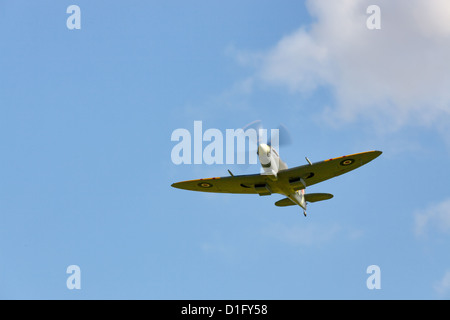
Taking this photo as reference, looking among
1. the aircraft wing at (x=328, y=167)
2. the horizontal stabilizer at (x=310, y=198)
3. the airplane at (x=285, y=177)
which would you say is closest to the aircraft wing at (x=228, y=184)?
the airplane at (x=285, y=177)

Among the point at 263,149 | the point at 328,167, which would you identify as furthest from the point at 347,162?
the point at 263,149

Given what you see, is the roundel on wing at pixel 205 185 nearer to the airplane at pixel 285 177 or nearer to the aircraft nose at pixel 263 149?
the airplane at pixel 285 177

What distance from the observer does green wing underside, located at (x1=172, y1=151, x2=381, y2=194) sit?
28750 millimetres

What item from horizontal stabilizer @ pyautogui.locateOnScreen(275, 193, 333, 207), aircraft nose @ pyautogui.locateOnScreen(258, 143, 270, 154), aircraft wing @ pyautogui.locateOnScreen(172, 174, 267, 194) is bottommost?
horizontal stabilizer @ pyautogui.locateOnScreen(275, 193, 333, 207)

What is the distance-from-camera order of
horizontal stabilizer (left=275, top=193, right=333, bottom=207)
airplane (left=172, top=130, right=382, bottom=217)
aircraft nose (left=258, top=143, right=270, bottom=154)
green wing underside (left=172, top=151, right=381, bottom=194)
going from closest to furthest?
1. aircraft nose (left=258, top=143, right=270, bottom=154)
2. airplane (left=172, top=130, right=382, bottom=217)
3. green wing underside (left=172, top=151, right=381, bottom=194)
4. horizontal stabilizer (left=275, top=193, right=333, bottom=207)

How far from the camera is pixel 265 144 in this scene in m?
28.2

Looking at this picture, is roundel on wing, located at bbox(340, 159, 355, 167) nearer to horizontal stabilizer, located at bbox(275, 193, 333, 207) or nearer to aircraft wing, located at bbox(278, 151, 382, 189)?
aircraft wing, located at bbox(278, 151, 382, 189)

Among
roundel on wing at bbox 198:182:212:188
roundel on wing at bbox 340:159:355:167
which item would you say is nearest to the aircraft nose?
roundel on wing at bbox 340:159:355:167

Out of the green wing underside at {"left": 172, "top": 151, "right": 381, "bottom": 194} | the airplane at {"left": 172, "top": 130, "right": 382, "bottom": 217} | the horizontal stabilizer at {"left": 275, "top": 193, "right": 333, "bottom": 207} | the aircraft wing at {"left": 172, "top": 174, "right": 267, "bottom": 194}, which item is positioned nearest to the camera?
the airplane at {"left": 172, "top": 130, "right": 382, "bottom": 217}

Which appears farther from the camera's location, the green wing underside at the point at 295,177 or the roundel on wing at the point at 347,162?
the roundel on wing at the point at 347,162

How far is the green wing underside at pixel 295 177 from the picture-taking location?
2875 cm
